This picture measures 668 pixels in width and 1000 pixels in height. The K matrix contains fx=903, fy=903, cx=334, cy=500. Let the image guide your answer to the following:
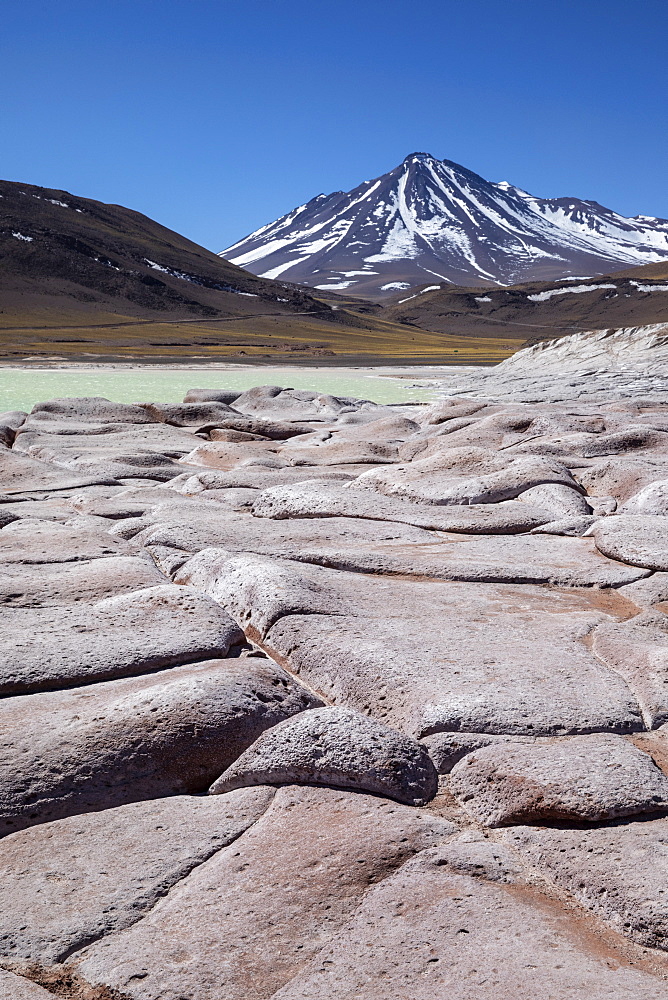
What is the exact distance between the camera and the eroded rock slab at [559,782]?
3000mm

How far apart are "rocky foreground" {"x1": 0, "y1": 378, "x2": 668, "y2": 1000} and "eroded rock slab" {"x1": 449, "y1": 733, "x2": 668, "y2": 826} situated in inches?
0.4

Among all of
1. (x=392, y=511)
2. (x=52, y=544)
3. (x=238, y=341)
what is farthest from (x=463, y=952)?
(x=238, y=341)

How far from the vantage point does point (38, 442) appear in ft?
38.3

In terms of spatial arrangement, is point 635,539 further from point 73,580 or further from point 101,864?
point 101,864

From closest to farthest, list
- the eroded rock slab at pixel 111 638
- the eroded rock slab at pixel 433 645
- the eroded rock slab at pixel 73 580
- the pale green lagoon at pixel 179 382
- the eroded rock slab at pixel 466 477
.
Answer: the eroded rock slab at pixel 433 645 → the eroded rock slab at pixel 111 638 → the eroded rock slab at pixel 73 580 → the eroded rock slab at pixel 466 477 → the pale green lagoon at pixel 179 382

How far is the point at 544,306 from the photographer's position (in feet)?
351

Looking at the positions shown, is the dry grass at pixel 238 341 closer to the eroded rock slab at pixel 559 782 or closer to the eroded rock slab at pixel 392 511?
the eroded rock slab at pixel 392 511

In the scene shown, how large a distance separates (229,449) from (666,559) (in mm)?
6586

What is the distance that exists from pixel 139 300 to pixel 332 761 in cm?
10250

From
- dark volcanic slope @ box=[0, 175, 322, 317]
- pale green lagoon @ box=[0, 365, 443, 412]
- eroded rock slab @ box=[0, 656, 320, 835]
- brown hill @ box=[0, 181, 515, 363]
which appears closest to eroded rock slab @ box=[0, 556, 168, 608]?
eroded rock slab @ box=[0, 656, 320, 835]

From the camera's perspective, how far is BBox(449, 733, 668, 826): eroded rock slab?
3.00 metres

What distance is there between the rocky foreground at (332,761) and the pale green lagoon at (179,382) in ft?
52.6

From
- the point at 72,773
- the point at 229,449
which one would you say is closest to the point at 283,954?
the point at 72,773

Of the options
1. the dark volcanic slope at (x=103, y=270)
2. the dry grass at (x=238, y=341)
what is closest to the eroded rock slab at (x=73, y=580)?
Answer: the dry grass at (x=238, y=341)
